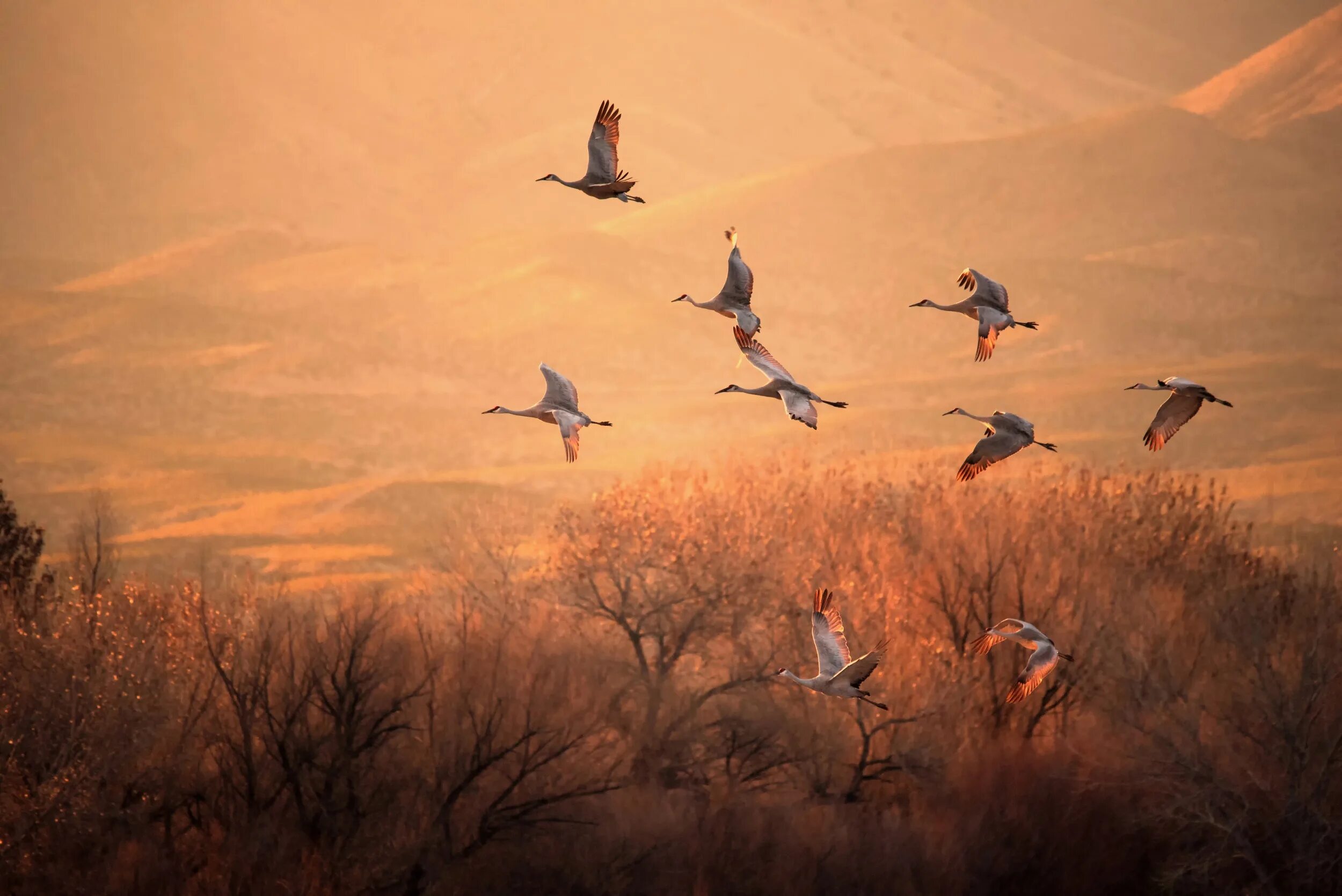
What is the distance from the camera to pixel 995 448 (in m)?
19.5

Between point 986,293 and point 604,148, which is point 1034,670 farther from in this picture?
point 604,148

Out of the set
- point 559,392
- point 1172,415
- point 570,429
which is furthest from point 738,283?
point 1172,415

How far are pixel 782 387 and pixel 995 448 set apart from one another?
2928 millimetres

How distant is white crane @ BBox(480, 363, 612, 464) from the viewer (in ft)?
60.7

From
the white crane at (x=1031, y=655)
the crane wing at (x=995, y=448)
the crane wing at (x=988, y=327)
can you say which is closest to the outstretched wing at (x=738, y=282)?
the crane wing at (x=988, y=327)

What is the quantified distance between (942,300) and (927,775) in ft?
478

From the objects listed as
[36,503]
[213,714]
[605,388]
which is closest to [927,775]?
[213,714]

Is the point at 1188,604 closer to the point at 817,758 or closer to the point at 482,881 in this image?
the point at 817,758

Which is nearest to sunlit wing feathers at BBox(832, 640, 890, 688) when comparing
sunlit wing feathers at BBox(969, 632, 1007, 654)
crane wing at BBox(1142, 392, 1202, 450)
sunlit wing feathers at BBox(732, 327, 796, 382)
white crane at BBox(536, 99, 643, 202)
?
sunlit wing feathers at BBox(969, 632, 1007, 654)

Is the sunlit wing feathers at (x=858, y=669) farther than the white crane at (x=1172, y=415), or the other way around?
the white crane at (x=1172, y=415)

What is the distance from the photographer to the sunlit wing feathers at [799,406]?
56.6ft

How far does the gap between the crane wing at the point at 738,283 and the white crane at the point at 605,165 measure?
54.2 inches

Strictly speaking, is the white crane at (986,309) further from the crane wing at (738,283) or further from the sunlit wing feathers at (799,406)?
the sunlit wing feathers at (799,406)

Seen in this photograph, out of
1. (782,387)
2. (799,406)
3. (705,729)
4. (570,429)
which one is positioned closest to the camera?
(799,406)
